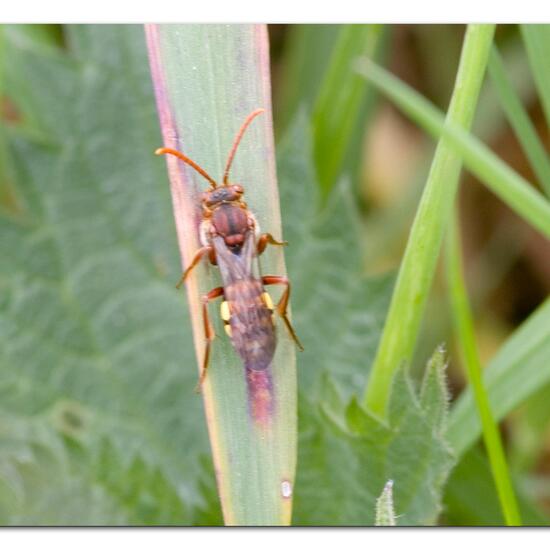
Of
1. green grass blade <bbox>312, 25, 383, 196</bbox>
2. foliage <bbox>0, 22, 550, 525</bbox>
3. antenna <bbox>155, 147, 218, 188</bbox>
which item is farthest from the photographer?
green grass blade <bbox>312, 25, 383, 196</bbox>

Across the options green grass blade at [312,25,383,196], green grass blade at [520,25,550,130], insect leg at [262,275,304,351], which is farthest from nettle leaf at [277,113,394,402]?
green grass blade at [520,25,550,130]

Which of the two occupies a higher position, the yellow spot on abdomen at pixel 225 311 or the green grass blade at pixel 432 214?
the green grass blade at pixel 432 214

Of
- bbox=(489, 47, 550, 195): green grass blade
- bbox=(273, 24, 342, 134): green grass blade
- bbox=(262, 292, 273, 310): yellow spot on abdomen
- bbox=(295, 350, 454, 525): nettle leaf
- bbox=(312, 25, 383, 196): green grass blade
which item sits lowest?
bbox=(295, 350, 454, 525): nettle leaf

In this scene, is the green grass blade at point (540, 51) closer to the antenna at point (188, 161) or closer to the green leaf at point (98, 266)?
the antenna at point (188, 161)

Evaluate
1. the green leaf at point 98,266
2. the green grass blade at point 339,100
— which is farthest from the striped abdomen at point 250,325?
the green grass blade at point 339,100

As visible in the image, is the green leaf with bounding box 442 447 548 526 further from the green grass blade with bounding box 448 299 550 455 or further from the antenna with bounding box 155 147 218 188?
the antenna with bounding box 155 147 218 188
